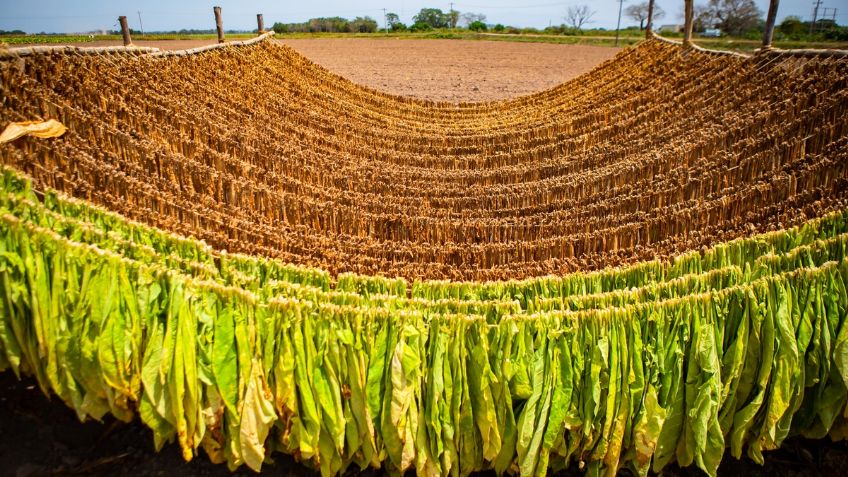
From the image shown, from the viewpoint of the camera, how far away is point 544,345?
198cm

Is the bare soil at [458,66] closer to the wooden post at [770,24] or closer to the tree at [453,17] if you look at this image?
the wooden post at [770,24]

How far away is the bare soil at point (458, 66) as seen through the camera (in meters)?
16.0

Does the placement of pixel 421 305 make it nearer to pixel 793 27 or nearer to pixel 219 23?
pixel 219 23

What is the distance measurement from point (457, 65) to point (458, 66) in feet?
1.13

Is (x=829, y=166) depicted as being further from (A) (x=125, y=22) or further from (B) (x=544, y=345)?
(A) (x=125, y=22)

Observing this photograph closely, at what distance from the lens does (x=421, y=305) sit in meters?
2.11

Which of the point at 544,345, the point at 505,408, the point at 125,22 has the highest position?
the point at 125,22

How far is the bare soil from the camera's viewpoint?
1603 cm

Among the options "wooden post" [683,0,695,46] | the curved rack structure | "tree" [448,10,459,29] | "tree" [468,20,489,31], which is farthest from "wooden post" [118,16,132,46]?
"tree" [448,10,459,29]

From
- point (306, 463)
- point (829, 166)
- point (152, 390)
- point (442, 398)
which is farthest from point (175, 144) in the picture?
point (829, 166)

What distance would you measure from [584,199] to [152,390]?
3.11m

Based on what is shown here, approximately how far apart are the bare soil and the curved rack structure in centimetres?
1069

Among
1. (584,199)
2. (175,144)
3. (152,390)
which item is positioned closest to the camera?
(152,390)

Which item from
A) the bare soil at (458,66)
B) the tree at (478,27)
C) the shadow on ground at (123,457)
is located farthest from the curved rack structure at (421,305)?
the tree at (478,27)
